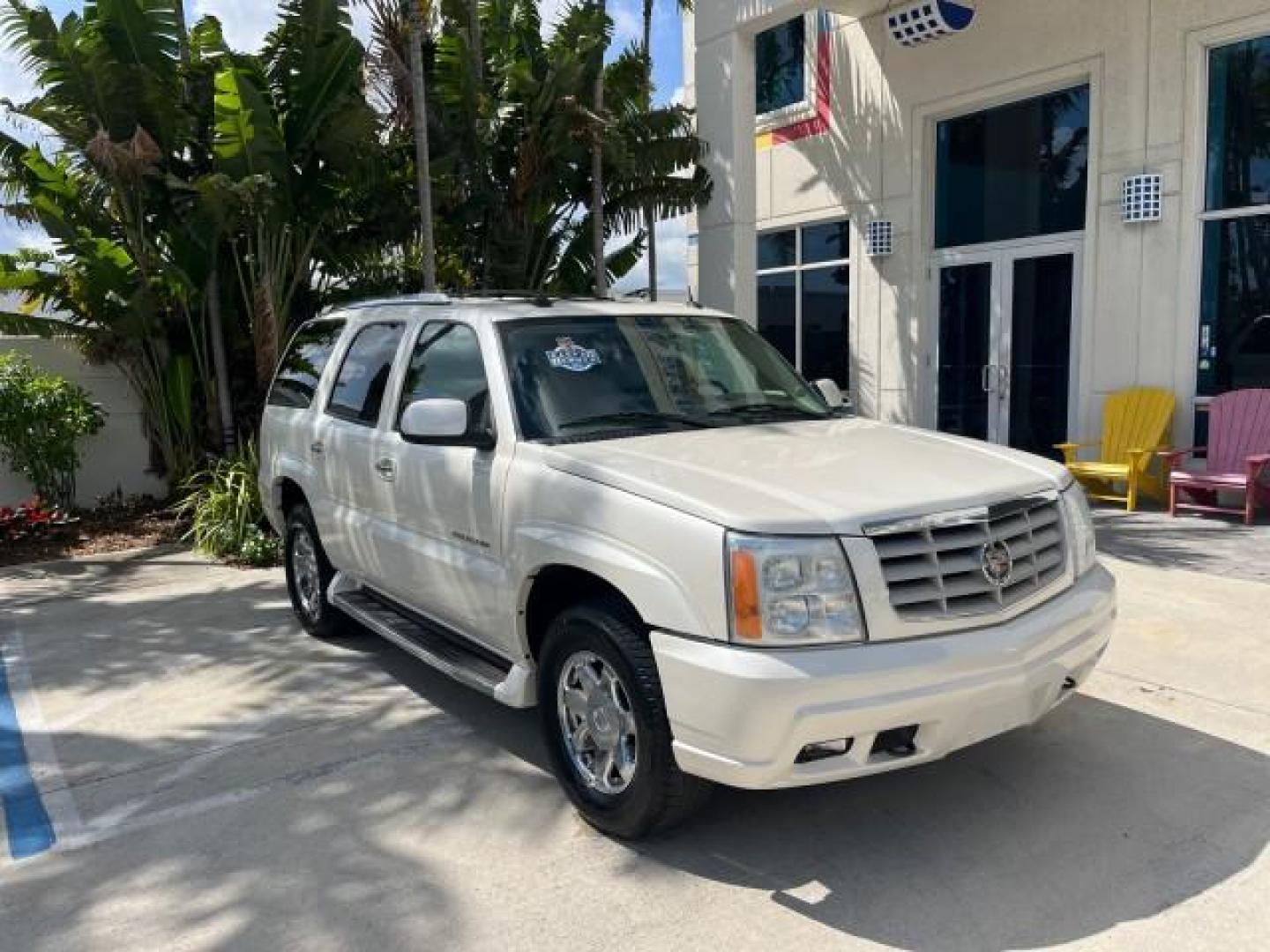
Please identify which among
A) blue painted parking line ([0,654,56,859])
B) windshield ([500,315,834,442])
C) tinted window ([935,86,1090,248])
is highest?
tinted window ([935,86,1090,248])

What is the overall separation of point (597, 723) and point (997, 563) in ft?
4.95

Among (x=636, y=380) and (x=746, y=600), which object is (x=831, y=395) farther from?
(x=746, y=600)

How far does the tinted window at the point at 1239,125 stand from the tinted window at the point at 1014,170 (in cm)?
121

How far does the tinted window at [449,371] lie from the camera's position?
443 centimetres

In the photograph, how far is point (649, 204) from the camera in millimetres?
12719

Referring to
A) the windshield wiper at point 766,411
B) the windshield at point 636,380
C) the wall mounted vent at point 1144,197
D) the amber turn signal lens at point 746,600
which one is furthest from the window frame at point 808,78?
the amber turn signal lens at point 746,600

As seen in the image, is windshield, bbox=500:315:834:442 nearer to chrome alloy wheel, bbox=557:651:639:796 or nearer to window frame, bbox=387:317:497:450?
window frame, bbox=387:317:497:450

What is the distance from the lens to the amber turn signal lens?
3105 mm

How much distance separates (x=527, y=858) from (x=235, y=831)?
118 centimetres

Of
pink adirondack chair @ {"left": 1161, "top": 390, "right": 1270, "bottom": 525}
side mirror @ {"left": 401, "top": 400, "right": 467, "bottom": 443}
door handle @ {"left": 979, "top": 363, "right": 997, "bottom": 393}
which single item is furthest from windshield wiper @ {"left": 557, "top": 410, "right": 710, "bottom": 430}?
door handle @ {"left": 979, "top": 363, "right": 997, "bottom": 393}

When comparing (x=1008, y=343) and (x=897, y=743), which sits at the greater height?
(x=1008, y=343)

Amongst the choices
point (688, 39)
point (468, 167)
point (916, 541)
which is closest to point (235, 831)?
point (916, 541)

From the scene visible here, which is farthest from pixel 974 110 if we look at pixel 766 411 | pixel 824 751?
pixel 824 751

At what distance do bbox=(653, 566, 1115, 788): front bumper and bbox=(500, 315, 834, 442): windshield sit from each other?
128cm
